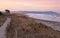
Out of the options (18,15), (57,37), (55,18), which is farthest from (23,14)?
(57,37)

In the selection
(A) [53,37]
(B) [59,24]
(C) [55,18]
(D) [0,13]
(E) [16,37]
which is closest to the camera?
(E) [16,37]

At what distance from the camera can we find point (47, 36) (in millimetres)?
3938

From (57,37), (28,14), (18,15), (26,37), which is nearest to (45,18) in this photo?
(28,14)

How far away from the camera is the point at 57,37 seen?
159 inches

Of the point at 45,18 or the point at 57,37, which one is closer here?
the point at 57,37

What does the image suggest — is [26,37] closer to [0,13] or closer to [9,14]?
[9,14]

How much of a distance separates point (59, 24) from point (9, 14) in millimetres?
2337

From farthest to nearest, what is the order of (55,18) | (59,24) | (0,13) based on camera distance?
(0,13), (55,18), (59,24)

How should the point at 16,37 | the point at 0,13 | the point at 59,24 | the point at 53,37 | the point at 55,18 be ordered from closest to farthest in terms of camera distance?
the point at 16,37 → the point at 53,37 → the point at 59,24 → the point at 55,18 → the point at 0,13

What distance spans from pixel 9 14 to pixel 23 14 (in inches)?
24.9

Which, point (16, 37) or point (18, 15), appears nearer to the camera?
point (16, 37)

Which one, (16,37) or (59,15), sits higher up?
(16,37)

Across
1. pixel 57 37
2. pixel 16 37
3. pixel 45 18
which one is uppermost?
pixel 16 37

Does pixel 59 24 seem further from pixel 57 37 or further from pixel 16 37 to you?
pixel 16 37
